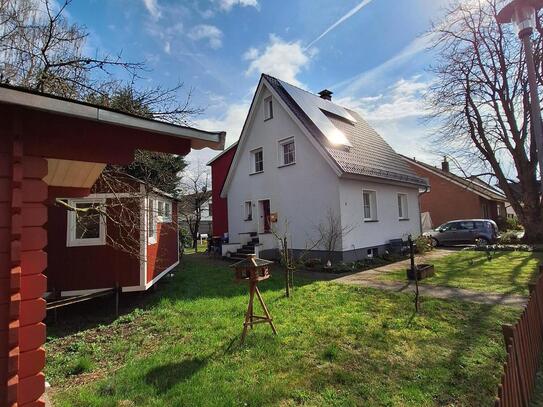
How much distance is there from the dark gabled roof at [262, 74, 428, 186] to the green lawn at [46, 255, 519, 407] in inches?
274

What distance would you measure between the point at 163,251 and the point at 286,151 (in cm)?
735

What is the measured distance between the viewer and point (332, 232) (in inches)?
502

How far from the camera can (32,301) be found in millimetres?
2482

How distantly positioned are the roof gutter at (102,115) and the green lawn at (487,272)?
7963 mm

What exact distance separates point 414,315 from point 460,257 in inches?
371

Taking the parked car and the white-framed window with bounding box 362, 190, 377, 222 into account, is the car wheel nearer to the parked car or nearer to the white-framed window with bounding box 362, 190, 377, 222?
the parked car

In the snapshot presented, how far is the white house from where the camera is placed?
43.2ft

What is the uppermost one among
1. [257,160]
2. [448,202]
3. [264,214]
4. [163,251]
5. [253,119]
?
[253,119]

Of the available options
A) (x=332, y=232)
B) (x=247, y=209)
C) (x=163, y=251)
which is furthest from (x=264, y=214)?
(x=163, y=251)

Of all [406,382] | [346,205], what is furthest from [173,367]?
[346,205]

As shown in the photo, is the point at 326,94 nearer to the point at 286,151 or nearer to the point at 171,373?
the point at 286,151

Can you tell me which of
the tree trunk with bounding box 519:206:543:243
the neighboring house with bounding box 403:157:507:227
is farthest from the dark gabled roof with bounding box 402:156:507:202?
the tree trunk with bounding box 519:206:543:243

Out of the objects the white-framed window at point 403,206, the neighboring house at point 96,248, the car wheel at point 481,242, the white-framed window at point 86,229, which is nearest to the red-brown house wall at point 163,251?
the neighboring house at point 96,248

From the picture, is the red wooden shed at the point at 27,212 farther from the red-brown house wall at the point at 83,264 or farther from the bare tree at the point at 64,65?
the red-brown house wall at the point at 83,264
